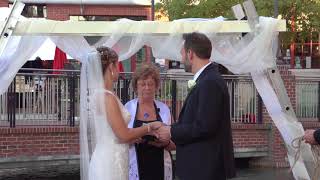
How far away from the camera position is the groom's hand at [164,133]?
4598 mm

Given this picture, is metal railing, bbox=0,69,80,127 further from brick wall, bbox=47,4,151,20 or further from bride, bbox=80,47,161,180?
brick wall, bbox=47,4,151,20

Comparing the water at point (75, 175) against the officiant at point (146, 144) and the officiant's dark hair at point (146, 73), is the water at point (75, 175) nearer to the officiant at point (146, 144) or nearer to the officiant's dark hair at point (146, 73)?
the officiant at point (146, 144)

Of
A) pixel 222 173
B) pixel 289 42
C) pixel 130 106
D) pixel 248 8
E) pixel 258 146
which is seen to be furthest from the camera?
pixel 289 42

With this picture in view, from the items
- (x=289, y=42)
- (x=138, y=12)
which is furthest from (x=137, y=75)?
(x=138, y=12)

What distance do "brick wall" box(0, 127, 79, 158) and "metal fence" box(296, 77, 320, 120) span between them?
500 cm

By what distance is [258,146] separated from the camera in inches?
465

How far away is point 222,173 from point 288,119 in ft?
8.51

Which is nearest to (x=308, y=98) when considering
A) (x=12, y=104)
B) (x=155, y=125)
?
(x=12, y=104)

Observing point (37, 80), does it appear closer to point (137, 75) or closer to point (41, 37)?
point (41, 37)

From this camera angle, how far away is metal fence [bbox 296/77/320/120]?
12.7 metres

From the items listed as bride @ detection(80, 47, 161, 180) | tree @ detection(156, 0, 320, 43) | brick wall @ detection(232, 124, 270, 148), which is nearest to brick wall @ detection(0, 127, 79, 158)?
brick wall @ detection(232, 124, 270, 148)

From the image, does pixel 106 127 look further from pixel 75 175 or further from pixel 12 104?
pixel 75 175

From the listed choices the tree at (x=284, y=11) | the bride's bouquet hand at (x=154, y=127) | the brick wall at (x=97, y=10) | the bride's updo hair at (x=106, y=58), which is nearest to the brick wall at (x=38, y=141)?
the bride's updo hair at (x=106, y=58)

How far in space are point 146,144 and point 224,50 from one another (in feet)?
6.93
